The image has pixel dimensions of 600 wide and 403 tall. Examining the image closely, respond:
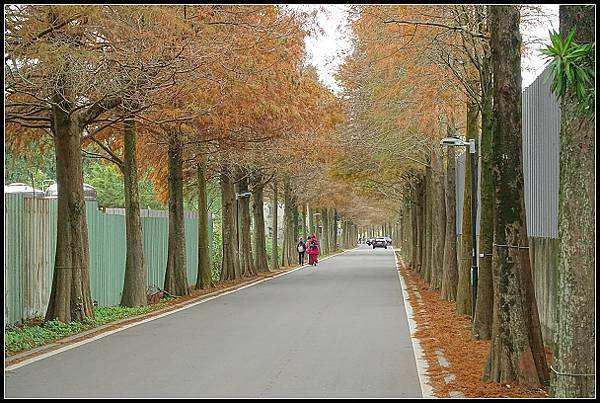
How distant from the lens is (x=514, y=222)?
1131 centimetres

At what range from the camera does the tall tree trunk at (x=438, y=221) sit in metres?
27.3

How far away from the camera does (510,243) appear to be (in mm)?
11266

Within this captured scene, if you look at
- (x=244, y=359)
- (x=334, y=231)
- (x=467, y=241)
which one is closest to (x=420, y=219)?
(x=467, y=241)

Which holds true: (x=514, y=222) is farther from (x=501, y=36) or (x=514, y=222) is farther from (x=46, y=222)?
(x=46, y=222)

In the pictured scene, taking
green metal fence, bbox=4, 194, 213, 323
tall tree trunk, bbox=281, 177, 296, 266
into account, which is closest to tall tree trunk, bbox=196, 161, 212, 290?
green metal fence, bbox=4, 194, 213, 323

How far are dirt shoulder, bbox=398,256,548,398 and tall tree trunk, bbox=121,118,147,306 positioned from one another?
6.86 meters

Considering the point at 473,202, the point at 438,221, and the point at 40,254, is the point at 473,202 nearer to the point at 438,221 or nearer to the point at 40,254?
the point at 40,254

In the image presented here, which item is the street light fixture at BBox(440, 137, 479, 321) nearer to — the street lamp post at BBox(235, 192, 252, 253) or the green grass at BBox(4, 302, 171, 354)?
the green grass at BBox(4, 302, 171, 354)

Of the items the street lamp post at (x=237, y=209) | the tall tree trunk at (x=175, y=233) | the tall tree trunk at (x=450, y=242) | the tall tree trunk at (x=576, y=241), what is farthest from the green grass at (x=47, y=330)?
the street lamp post at (x=237, y=209)

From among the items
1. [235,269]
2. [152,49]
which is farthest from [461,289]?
[235,269]

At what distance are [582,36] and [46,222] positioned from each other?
14.5 m

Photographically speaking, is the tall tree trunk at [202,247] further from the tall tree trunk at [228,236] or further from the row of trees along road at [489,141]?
the row of trees along road at [489,141]

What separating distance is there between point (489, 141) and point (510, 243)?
358 centimetres

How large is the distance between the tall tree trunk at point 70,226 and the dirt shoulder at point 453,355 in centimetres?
676
